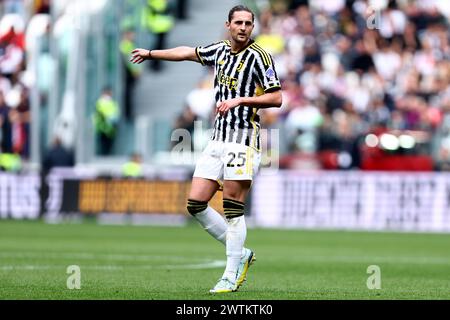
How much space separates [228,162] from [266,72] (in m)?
0.82

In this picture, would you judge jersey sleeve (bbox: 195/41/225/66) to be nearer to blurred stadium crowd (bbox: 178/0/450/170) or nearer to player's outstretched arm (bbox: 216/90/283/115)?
player's outstretched arm (bbox: 216/90/283/115)

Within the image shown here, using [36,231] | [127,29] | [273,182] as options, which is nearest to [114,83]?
[127,29]

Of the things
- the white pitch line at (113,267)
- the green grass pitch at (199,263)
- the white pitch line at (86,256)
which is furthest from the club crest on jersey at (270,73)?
the white pitch line at (86,256)

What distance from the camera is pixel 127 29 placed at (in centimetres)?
2816

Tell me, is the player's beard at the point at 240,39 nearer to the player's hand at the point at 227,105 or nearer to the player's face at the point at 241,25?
the player's face at the point at 241,25

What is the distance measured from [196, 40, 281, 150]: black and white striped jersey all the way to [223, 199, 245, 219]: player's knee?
50 centimetres

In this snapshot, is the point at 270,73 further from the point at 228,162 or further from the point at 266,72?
the point at 228,162

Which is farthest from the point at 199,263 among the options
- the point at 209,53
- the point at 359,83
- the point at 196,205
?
the point at 359,83

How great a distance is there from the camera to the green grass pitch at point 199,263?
10.6m

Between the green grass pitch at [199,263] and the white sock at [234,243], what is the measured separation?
227 mm

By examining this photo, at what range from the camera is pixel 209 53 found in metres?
10.9

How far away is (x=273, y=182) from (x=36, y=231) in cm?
510

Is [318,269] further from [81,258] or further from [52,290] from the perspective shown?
[52,290]

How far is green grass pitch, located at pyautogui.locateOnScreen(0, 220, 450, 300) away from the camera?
10.6 meters
